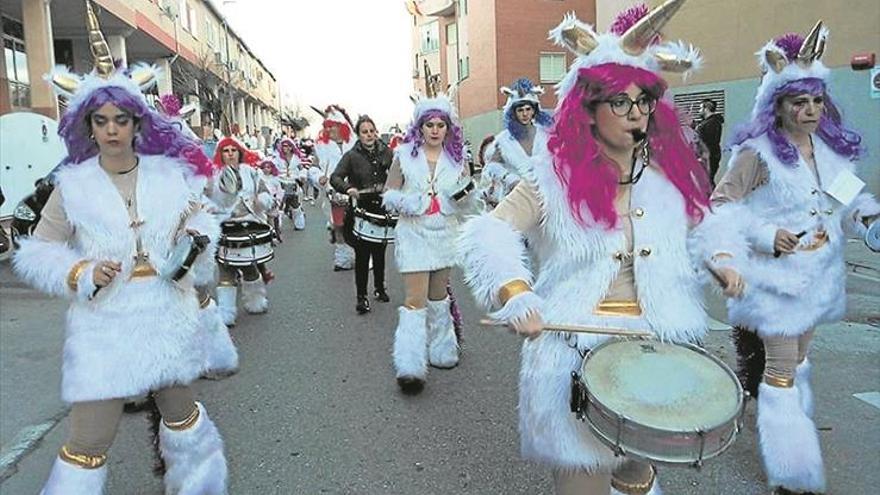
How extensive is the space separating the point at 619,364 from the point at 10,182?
1167 centimetres

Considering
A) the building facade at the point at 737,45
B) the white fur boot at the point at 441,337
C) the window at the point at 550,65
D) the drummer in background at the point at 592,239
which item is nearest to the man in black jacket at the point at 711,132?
the building facade at the point at 737,45

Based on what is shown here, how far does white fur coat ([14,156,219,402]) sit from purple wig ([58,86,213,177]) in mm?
97

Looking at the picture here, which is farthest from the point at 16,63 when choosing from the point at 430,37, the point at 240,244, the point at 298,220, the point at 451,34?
the point at 430,37

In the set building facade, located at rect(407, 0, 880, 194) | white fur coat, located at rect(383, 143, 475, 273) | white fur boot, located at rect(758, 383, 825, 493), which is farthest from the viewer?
building facade, located at rect(407, 0, 880, 194)

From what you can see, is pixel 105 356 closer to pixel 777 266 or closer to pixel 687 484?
pixel 687 484

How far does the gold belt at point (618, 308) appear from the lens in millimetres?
2418

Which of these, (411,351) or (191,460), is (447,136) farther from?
(191,460)

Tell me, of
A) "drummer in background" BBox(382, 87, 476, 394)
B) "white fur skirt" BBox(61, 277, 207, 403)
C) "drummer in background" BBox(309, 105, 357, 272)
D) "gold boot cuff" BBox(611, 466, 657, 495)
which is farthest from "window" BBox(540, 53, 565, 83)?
"gold boot cuff" BBox(611, 466, 657, 495)

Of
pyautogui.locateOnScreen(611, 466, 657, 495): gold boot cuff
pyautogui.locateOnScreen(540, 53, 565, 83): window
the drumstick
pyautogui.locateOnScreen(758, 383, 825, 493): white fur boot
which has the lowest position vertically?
pyautogui.locateOnScreen(758, 383, 825, 493): white fur boot

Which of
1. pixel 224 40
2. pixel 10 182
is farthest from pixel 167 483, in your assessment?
pixel 224 40

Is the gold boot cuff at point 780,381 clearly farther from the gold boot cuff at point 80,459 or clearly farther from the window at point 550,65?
the window at point 550,65

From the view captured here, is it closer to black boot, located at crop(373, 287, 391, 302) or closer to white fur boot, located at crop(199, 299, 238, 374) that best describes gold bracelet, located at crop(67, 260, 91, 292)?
white fur boot, located at crop(199, 299, 238, 374)

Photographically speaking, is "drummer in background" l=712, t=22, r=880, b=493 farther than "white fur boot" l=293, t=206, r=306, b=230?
No

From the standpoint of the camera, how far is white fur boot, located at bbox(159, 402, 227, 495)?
3.20 metres
